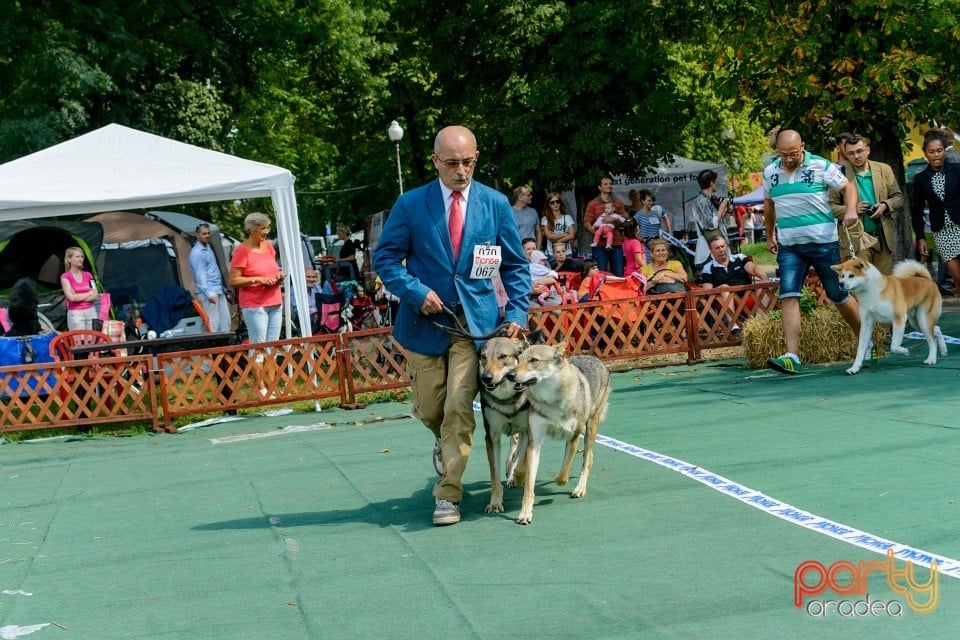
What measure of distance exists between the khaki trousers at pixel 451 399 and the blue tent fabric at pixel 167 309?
991 centimetres

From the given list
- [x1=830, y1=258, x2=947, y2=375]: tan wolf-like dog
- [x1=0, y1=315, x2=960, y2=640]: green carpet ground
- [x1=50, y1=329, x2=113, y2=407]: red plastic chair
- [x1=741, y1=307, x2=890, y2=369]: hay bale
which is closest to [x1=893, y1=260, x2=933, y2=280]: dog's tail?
[x1=830, y1=258, x2=947, y2=375]: tan wolf-like dog

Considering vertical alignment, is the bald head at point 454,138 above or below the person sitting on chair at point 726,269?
above

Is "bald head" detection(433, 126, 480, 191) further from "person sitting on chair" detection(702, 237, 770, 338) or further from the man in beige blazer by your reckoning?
"person sitting on chair" detection(702, 237, 770, 338)

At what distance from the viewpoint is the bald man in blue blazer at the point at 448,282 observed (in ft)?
19.4

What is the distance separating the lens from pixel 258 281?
12.4 metres

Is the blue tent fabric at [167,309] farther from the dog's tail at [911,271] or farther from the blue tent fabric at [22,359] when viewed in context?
the dog's tail at [911,271]

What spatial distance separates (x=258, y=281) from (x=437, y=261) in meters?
6.77

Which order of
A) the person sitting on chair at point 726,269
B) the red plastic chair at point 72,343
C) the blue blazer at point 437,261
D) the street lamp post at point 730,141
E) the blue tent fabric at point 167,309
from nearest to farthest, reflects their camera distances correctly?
the blue blazer at point 437,261, the red plastic chair at point 72,343, the person sitting on chair at point 726,269, the blue tent fabric at point 167,309, the street lamp post at point 730,141

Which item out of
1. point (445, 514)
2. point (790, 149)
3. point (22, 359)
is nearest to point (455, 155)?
point (445, 514)

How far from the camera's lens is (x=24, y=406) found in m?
11.2

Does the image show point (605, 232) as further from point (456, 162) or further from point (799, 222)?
point (456, 162)

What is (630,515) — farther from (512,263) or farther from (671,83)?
(671,83)

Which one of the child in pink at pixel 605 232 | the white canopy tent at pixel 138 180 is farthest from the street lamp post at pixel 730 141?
the white canopy tent at pixel 138 180

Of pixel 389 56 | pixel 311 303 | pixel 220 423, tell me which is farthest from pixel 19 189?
pixel 389 56
